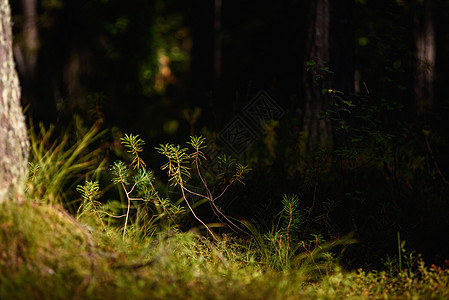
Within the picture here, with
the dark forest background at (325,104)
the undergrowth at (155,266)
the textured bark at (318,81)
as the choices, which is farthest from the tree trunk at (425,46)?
the undergrowth at (155,266)

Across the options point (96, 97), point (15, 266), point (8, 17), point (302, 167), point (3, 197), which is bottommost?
point (302, 167)

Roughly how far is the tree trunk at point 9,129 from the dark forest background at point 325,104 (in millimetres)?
1042

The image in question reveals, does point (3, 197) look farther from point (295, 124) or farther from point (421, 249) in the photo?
point (295, 124)

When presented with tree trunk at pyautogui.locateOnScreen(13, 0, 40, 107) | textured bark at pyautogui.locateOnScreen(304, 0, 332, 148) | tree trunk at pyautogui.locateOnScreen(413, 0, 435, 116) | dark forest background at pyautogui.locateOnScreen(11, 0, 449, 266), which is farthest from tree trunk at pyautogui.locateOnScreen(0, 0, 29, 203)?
tree trunk at pyautogui.locateOnScreen(13, 0, 40, 107)

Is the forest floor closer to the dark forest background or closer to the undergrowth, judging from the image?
the undergrowth

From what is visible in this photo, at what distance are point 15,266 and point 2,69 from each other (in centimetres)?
110

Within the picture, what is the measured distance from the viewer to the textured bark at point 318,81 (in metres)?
4.46

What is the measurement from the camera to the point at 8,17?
7.98 ft

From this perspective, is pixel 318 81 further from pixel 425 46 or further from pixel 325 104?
pixel 425 46

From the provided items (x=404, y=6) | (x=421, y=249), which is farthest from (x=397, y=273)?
(x=404, y=6)

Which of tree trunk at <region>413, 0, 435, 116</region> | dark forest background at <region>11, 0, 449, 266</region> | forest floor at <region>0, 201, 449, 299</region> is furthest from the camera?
tree trunk at <region>413, 0, 435, 116</region>

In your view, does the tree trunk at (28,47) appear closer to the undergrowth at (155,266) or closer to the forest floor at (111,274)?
the undergrowth at (155,266)

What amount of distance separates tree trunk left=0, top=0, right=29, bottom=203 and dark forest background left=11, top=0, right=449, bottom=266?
3.42 ft

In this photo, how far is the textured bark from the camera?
4457 millimetres
